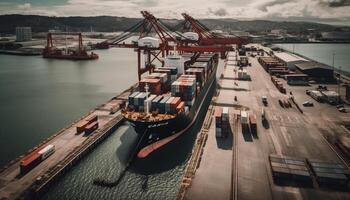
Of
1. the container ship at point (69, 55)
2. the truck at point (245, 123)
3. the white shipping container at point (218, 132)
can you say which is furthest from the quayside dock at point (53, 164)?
the container ship at point (69, 55)

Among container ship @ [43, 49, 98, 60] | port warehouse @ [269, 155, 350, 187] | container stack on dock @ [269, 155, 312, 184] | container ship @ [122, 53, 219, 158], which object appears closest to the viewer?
port warehouse @ [269, 155, 350, 187]

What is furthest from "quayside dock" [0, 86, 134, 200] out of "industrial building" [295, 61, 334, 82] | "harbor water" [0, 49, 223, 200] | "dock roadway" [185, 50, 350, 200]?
"industrial building" [295, 61, 334, 82]

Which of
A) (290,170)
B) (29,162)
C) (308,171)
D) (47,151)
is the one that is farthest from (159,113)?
(308,171)

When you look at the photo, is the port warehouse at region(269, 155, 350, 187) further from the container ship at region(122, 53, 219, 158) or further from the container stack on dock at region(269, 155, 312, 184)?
the container ship at region(122, 53, 219, 158)

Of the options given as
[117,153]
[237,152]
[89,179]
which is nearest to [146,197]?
[89,179]

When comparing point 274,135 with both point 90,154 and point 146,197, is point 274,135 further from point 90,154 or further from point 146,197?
point 90,154

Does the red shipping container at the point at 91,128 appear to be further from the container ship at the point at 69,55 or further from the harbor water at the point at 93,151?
the container ship at the point at 69,55
